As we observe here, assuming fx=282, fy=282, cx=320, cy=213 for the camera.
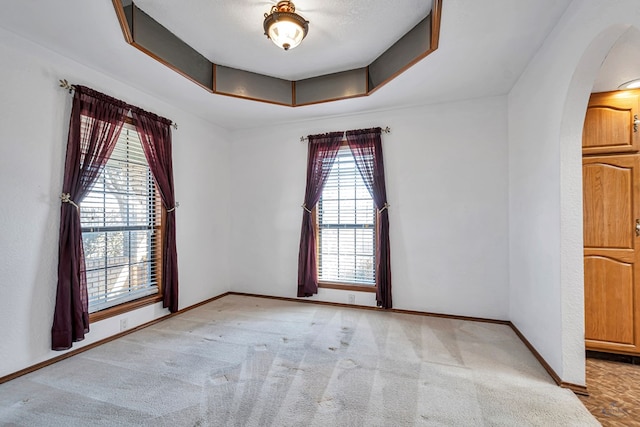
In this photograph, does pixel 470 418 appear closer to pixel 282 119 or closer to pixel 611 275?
pixel 611 275

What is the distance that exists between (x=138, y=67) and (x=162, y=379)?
2.84 meters

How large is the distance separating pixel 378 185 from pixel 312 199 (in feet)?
3.19

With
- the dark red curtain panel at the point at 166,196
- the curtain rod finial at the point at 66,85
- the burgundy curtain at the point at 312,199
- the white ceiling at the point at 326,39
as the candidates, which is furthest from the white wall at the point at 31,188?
the burgundy curtain at the point at 312,199

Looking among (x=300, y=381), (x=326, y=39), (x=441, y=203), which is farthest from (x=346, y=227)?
(x=326, y=39)

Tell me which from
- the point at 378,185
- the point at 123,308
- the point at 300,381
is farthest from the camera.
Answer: the point at 378,185

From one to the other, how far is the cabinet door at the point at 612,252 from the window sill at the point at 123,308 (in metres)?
4.53

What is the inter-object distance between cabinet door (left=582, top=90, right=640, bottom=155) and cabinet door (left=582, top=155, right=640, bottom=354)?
10 centimetres

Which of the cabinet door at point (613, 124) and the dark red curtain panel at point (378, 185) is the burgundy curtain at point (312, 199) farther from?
the cabinet door at point (613, 124)

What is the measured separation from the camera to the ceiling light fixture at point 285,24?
211cm

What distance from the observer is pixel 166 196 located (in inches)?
139

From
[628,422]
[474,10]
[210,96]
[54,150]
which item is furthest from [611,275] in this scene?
[54,150]

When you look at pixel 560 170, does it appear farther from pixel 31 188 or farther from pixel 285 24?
pixel 31 188

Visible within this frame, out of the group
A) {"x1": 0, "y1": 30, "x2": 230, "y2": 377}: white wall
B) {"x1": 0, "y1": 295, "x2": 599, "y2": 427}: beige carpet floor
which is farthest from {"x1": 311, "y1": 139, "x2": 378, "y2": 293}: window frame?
{"x1": 0, "y1": 30, "x2": 230, "y2": 377}: white wall

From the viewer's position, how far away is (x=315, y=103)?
348 centimetres
